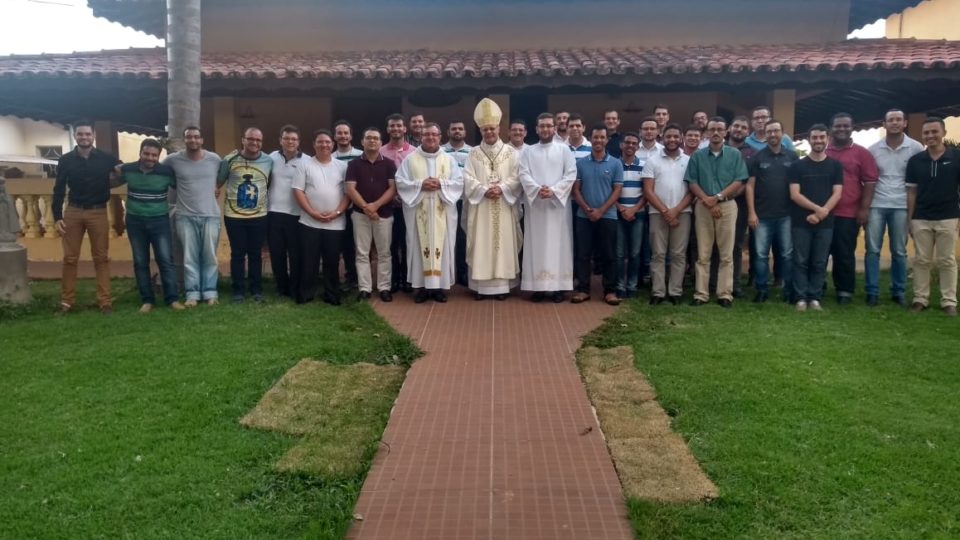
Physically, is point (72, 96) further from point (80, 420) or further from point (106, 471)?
point (106, 471)

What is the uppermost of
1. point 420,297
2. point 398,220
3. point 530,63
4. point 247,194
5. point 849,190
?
point 530,63

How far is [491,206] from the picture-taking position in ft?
25.8

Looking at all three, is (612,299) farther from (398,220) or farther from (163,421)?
(163,421)

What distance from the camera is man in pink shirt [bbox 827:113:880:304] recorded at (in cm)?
748

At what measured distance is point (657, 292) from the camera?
7715mm

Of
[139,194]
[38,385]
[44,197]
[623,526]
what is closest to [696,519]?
[623,526]

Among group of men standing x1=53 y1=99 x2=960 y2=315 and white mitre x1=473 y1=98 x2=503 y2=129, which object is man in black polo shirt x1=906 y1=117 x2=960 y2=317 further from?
white mitre x1=473 y1=98 x2=503 y2=129

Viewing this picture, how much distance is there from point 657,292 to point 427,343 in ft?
8.63

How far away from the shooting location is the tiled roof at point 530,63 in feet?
32.8

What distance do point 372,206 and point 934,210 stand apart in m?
5.35

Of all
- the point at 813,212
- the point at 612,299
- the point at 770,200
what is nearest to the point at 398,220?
the point at 612,299

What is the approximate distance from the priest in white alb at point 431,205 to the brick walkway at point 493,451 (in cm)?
120

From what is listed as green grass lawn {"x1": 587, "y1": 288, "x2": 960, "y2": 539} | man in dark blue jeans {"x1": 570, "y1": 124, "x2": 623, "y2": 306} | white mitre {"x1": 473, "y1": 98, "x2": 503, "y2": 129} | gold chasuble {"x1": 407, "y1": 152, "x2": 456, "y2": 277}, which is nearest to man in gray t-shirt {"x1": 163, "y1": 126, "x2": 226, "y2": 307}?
gold chasuble {"x1": 407, "y1": 152, "x2": 456, "y2": 277}

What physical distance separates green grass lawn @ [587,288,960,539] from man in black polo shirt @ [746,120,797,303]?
608 mm
